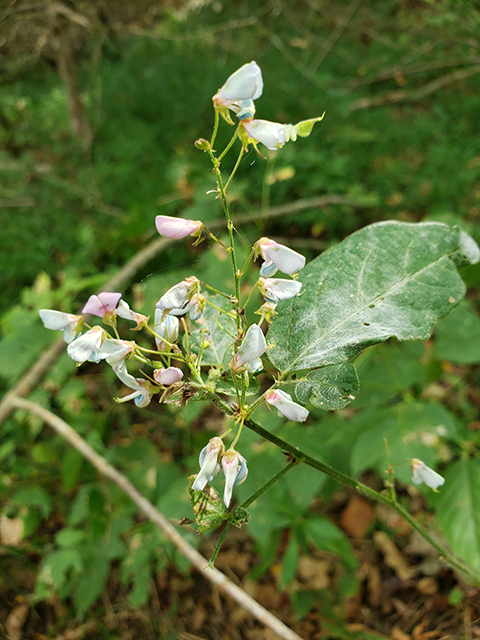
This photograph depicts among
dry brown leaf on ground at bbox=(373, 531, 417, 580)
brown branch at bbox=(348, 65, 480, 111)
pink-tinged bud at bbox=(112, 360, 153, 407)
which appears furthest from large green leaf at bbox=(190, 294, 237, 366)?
brown branch at bbox=(348, 65, 480, 111)

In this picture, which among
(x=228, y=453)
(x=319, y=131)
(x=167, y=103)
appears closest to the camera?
(x=228, y=453)

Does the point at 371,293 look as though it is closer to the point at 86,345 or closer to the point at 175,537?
the point at 86,345

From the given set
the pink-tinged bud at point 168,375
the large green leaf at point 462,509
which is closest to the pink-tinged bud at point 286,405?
the pink-tinged bud at point 168,375

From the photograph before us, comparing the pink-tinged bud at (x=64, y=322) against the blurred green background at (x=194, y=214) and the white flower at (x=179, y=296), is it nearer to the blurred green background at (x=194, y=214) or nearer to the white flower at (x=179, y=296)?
the white flower at (x=179, y=296)

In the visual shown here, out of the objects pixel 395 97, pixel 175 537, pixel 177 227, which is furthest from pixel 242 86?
pixel 395 97

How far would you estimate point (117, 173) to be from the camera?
343 centimetres

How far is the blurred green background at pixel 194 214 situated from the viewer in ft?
5.31

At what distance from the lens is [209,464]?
0.55 metres

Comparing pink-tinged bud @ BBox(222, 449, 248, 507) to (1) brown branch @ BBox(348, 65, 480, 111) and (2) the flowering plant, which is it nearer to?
(2) the flowering plant

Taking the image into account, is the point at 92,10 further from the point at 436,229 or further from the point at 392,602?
the point at 392,602

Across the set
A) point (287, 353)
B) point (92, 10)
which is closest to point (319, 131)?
point (92, 10)

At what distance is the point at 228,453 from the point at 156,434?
2.01 meters

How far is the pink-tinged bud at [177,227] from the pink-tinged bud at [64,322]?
0.60ft

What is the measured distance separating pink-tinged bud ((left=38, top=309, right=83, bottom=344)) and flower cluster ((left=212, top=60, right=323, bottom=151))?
0.35 metres
